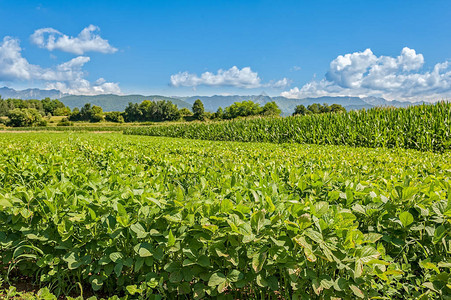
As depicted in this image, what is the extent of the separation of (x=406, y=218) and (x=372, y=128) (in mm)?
12871

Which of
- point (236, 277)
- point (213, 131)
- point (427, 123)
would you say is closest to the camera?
point (236, 277)

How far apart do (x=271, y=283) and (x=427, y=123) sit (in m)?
13.4

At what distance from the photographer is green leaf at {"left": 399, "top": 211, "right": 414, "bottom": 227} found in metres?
1.78

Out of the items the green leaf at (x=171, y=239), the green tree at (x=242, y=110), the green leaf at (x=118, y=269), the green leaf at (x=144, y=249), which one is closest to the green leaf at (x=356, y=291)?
the green leaf at (x=171, y=239)

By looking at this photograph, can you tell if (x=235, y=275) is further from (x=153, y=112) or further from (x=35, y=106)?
(x=35, y=106)

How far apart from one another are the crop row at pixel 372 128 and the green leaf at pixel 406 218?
471 inches

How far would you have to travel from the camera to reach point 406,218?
179cm

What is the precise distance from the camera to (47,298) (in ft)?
6.02

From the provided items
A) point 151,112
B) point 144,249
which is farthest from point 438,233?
point 151,112

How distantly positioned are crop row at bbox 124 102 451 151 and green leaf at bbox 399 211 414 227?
12.0 meters

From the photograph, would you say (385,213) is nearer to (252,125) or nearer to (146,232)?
(146,232)

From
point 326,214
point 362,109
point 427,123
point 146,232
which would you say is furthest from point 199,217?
point 362,109

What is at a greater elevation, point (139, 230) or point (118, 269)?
point (139, 230)

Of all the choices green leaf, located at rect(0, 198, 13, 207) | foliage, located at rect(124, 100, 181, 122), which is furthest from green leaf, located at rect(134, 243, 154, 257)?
foliage, located at rect(124, 100, 181, 122)
